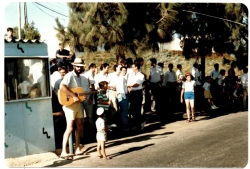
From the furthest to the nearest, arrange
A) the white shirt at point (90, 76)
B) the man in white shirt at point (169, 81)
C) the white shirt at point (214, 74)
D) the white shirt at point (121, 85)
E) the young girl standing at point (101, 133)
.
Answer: the white shirt at point (214, 74) < the man in white shirt at point (169, 81) < the white shirt at point (121, 85) < the white shirt at point (90, 76) < the young girl standing at point (101, 133)

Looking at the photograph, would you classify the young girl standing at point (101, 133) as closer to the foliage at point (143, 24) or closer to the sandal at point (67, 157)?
the sandal at point (67, 157)

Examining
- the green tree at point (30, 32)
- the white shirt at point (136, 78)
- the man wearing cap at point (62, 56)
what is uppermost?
the green tree at point (30, 32)

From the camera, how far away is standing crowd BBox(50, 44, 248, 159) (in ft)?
21.6

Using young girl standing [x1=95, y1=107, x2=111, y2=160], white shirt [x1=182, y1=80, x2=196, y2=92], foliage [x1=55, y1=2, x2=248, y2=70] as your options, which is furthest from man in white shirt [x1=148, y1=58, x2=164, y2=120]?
young girl standing [x1=95, y1=107, x2=111, y2=160]

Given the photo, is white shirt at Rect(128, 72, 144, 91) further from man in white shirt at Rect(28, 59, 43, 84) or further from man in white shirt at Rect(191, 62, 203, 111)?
man in white shirt at Rect(191, 62, 203, 111)

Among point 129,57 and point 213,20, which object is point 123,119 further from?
point 213,20

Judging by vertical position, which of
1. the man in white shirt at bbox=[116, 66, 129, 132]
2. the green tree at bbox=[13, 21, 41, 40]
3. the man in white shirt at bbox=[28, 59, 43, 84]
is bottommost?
the man in white shirt at bbox=[116, 66, 129, 132]

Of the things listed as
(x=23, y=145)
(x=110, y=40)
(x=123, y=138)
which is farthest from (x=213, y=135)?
(x=23, y=145)

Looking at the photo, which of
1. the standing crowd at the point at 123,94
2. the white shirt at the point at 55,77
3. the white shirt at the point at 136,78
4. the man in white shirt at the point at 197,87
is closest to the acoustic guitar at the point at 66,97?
the standing crowd at the point at 123,94

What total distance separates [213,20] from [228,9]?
816 millimetres

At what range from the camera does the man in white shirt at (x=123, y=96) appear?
8258 millimetres

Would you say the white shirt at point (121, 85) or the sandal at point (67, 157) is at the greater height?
the white shirt at point (121, 85)

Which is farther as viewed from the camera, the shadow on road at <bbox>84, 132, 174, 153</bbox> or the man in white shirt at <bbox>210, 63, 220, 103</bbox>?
the man in white shirt at <bbox>210, 63, 220, 103</bbox>

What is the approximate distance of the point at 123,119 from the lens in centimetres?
841
